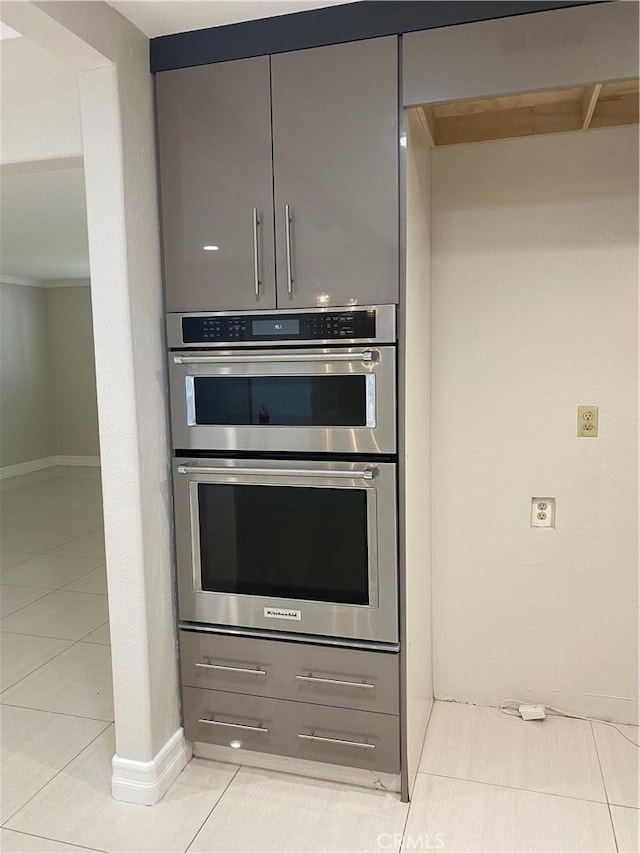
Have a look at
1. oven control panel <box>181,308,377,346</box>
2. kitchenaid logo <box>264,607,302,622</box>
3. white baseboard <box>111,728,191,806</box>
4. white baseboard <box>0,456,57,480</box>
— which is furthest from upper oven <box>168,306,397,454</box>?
A: white baseboard <box>0,456,57,480</box>

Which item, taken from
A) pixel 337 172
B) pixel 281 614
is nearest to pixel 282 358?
pixel 337 172

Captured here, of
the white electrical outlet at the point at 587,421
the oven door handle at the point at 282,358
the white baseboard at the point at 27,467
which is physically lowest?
the white baseboard at the point at 27,467

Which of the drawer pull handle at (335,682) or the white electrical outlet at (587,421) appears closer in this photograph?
the drawer pull handle at (335,682)

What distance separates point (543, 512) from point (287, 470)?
1038mm

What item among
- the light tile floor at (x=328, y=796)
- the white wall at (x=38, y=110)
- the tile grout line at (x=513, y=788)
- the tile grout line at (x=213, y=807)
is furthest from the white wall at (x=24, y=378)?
the tile grout line at (x=513, y=788)

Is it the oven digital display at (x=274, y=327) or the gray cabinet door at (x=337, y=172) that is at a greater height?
the gray cabinet door at (x=337, y=172)

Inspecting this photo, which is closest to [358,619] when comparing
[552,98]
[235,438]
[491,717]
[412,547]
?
[412,547]

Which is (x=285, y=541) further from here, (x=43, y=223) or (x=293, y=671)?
(x=43, y=223)

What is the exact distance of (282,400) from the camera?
83.7 inches

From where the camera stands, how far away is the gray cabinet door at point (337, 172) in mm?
1944

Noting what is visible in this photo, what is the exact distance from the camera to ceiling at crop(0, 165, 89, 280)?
387 cm

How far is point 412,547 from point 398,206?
1065mm

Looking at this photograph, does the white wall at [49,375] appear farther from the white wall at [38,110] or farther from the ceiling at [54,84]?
the white wall at [38,110]
